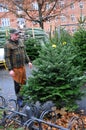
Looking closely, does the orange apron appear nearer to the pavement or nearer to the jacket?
the jacket

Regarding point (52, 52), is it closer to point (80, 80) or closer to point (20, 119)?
point (80, 80)

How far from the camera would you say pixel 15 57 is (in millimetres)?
7926

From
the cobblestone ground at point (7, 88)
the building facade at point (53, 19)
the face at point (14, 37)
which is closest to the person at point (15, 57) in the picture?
the face at point (14, 37)

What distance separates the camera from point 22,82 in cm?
807

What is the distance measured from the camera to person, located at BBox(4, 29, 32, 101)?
25.5 ft

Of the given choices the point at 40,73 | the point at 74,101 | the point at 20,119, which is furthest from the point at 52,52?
the point at 20,119

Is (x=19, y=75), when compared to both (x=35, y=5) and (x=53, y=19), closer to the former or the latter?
(x=53, y=19)

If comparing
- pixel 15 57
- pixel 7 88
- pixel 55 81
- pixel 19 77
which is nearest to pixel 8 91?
pixel 7 88

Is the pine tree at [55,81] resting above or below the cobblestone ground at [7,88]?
above

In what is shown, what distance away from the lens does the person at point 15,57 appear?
7.79 metres

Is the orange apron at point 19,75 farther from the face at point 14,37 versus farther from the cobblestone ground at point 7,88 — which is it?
the cobblestone ground at point 7,88

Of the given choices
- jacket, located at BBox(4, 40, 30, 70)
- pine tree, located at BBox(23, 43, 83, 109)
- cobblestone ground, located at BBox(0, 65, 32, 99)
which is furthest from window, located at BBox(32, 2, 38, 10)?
pine tree, located at BBox(23, 43, 83, 109)

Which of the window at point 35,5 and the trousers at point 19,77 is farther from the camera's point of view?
the window at point 35,5

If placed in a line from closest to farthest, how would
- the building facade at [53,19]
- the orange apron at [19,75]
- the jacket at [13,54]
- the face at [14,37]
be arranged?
the face at [14,37], the jacket at [13,54], the orange apron at [19,75], the building facade at [53,19]
